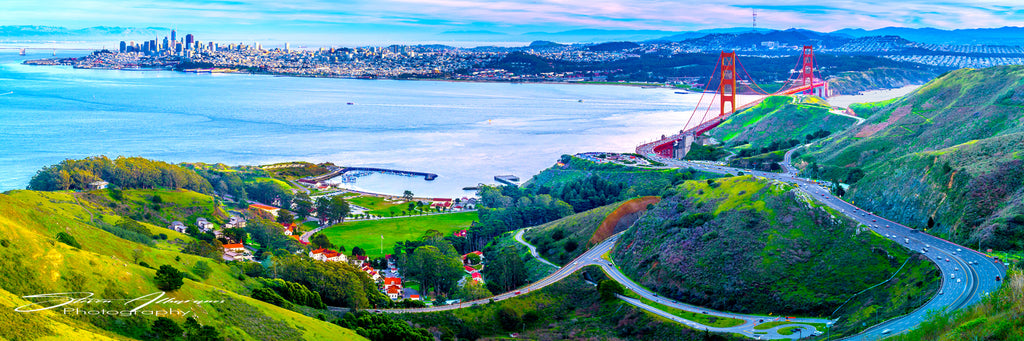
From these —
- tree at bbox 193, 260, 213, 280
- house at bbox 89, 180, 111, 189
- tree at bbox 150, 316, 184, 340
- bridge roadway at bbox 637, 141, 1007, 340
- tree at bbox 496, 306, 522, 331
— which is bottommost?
tree at bbox 496, 306, 522, 331

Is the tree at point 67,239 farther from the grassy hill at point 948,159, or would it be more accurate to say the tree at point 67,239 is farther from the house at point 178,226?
the grassy hill at point 948,159

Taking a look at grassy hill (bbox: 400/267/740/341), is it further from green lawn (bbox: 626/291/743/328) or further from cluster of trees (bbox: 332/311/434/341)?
cluster of trees (bbox: 332/311/434/341)

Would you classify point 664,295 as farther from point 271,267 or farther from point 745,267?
point 271,267

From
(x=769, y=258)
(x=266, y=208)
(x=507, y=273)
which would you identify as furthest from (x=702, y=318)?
(x=266, y=208)

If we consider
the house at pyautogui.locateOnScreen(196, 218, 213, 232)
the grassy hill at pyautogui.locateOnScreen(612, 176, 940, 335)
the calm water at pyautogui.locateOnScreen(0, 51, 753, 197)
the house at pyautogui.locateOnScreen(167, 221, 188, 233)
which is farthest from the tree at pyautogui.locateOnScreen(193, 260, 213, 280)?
the calm water at pyautogui.locateOnScreen(0, 51, 753, 197)

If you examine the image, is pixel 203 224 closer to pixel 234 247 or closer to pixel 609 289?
pixel 234 247

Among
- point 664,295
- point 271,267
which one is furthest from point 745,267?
point 271,267
